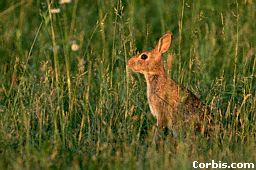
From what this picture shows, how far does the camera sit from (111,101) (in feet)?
24.3

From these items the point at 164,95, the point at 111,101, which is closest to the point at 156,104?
the point at 164,95

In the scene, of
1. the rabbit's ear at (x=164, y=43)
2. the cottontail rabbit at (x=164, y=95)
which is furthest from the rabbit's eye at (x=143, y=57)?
the rabbit's ear at (x=164, y=43)

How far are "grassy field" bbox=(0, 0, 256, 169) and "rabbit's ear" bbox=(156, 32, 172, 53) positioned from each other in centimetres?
12

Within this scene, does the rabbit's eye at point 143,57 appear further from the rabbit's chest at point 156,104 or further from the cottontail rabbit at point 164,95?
the rabbit's chest at point 156,104

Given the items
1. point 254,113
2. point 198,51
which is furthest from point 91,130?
point 198,51

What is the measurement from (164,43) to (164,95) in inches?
21.1

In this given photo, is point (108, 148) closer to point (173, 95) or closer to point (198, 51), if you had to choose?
point (173, 95)

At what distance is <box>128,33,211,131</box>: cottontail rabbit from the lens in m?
7.14

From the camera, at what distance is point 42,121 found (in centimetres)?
687

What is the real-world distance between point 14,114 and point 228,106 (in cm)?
177

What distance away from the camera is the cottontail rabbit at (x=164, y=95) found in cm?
714

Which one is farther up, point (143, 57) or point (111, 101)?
point (143, 57)

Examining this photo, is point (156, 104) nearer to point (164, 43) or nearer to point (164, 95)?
point (164, 95)

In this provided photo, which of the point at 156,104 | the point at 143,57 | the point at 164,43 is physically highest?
the point at 164,43
